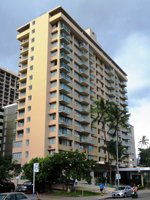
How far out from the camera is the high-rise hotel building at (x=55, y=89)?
65250 millimetres

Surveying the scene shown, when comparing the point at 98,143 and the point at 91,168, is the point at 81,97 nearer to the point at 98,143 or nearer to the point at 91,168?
the point at 98,143

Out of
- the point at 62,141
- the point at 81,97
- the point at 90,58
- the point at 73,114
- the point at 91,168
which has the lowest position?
the point at 91,168

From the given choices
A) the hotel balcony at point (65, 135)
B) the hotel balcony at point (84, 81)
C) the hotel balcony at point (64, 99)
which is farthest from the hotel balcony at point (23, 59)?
the hotel balcony at point (65, 135)

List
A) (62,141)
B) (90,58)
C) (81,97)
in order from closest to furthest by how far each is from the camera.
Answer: (62,141)
(81,97)
(90,58)

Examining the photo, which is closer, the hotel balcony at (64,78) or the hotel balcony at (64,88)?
the hotel balcony at (64,88)

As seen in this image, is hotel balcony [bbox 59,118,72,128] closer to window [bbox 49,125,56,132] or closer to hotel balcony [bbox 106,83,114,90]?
window [bbox 49,125,56,132]

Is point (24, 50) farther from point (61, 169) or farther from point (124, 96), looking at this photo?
point (124, 96)

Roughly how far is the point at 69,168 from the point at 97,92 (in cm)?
4737

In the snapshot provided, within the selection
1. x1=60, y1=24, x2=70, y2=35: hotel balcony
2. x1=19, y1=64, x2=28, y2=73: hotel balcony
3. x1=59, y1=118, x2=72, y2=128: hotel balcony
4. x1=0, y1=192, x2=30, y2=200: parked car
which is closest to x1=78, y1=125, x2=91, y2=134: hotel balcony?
x1=59, y1=118, x2=72, y2=128: hotel balcony

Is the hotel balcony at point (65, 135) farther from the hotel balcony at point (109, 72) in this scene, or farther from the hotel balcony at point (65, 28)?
the hotel balcony at point (109, 72)

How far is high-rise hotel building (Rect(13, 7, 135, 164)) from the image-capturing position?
65250mm

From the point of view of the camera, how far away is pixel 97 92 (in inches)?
3430

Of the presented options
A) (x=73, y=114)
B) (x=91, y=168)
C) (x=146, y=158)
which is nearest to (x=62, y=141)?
(x=73, y=114)

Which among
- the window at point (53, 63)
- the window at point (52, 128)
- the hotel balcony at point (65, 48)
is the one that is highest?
the hotel balcony at point (65, 48)
